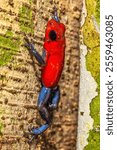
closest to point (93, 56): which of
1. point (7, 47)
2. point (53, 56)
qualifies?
point (53, 56)

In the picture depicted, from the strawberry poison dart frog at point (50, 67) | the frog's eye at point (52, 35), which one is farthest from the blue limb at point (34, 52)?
the frog's eye at point (52, 35)

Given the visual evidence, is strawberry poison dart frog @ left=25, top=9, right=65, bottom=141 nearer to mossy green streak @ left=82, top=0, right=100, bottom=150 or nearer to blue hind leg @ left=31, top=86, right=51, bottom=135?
blue hind leg @ left=31, top=86, right=51, bottom=135

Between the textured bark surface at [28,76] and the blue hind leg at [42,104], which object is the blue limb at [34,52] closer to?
the textured bark surface at [28,76]

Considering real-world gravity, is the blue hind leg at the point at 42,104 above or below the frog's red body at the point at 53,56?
below

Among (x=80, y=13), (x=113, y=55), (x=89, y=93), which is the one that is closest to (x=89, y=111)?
(x=89, y=93)

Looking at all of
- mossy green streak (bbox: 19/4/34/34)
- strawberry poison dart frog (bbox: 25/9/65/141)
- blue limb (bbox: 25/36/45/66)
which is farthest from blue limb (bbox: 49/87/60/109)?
mossy green streak (bbox: 19/4/34/34)

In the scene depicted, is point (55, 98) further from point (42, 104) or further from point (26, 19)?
point (26, 19)
